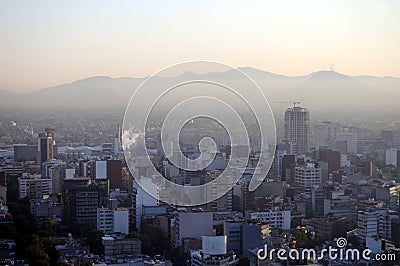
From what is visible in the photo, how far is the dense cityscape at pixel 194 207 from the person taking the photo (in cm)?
536

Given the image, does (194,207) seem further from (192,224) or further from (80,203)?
(80,203)

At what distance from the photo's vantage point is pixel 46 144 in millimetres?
11789

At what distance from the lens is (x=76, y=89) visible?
988 cm

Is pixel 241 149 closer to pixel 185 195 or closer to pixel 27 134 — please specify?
pixel 185 195

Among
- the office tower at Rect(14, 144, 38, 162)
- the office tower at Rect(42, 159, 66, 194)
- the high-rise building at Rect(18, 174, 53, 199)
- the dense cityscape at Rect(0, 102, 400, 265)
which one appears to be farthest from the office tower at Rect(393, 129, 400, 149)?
the office tower at Rect(14, 144, 38, 162)

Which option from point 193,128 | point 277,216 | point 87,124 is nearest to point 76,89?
point 87,124

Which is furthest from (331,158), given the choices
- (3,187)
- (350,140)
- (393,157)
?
(3,187)

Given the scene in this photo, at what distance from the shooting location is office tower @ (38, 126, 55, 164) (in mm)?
11389

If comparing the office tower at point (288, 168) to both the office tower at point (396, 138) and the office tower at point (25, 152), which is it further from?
the office tower at point (25, 152)

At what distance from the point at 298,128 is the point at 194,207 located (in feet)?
19.3

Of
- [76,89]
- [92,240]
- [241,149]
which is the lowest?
[92,240]

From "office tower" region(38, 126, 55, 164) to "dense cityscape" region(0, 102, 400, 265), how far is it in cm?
4

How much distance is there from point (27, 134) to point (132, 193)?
16.3 feet

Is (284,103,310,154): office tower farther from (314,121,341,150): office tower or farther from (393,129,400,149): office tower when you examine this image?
(393,129,400,149): office tower
